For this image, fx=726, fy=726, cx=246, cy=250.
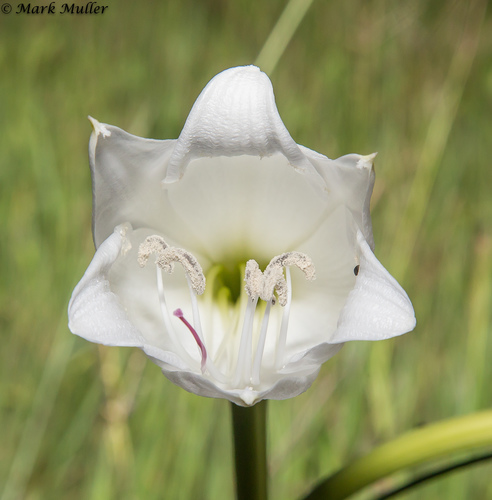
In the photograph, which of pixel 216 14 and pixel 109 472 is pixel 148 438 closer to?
pixel 109 472

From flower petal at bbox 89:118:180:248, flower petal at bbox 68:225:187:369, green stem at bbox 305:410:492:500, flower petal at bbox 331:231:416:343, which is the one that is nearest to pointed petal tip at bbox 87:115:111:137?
flower petal at bbox 89:118:180:248

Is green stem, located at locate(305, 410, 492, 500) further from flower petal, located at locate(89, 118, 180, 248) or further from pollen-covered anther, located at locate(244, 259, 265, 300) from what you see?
flower petal, located at locate(89, 118, 180, 248)

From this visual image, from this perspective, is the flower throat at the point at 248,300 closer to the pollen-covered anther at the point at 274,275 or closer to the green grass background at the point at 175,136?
the pollen-covered anther at the point at 274,275

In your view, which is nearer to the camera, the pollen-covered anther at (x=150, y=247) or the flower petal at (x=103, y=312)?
the flower petal at (x=103, y=312)

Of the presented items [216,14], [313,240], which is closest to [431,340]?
[313,240]

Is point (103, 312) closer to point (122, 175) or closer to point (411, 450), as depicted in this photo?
point (122, 175)

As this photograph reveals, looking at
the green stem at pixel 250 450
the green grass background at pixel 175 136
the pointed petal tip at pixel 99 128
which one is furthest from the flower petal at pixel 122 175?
the green grass background at pixel 175 136
